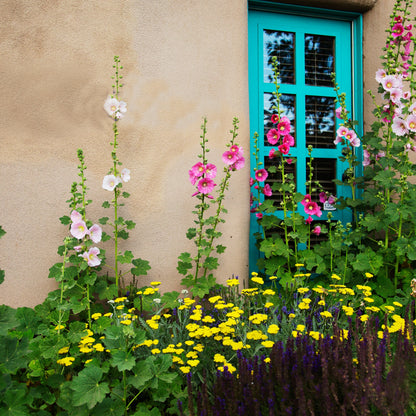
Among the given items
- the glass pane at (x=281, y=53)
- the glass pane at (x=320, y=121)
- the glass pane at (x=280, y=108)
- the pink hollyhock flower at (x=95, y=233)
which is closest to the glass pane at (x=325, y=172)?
the glass pane at (x=320, y=121)

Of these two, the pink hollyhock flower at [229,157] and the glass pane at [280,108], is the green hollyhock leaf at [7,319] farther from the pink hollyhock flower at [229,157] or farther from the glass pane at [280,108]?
the glass pane at [280,108]

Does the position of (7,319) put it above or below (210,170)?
below

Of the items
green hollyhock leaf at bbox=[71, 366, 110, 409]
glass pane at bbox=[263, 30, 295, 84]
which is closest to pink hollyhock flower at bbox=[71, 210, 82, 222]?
green hollyhock leaf at bbox=[71, 366, 110, 409]

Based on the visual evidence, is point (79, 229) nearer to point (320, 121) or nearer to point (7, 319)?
point (7, 319)

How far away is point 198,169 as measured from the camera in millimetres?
2732

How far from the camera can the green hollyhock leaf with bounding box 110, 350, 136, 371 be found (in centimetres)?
142

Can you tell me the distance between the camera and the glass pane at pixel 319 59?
11.8 ft

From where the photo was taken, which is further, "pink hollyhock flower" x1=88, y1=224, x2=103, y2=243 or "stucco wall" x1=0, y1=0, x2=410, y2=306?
"stucco wall" x1=0, y1=0, x2=410, y2=306

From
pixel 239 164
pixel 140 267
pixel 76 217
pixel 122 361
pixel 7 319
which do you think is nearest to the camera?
pixel 7 319

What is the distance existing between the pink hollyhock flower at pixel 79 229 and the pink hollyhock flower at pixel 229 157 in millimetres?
1111

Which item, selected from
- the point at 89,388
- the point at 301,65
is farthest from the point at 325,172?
the point at 89,388

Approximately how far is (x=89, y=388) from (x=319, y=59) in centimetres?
342

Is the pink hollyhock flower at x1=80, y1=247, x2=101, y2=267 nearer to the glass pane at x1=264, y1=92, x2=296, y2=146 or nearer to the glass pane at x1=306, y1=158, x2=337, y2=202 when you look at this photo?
the glass pane at x1=264, y1=92, x2=296, y2=146

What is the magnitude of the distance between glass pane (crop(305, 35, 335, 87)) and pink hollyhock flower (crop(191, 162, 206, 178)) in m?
1.61
